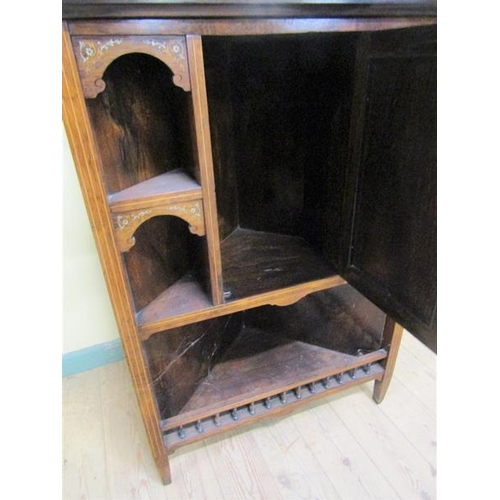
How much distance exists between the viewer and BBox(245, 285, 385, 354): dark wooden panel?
1078 mm

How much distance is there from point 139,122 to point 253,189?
48 cm

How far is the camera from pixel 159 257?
0.84m

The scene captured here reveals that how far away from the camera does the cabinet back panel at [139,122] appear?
65cm

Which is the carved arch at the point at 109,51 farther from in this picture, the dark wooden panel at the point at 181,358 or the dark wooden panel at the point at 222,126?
the dark wooden panel at the point at 181,358

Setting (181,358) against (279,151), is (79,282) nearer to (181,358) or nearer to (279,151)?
(181,358)

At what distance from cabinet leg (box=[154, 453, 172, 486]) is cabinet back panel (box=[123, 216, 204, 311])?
453 mm

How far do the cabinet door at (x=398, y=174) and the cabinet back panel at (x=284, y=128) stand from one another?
0.22ft

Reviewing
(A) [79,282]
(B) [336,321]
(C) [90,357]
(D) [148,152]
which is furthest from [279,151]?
(C) [90,357]

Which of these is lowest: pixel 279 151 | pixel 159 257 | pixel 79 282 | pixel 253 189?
pixel 79 282

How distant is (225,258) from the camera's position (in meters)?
1.00

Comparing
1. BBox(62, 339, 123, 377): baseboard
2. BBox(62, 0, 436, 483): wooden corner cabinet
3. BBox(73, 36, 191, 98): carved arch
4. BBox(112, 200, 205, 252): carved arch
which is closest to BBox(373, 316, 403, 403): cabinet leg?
BBox(62, 0, 436, 483): wooden corner cabinet

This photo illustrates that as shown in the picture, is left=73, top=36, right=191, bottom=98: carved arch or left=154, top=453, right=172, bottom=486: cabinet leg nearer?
left=73, top=36, right=191, bottom=98: carved arch

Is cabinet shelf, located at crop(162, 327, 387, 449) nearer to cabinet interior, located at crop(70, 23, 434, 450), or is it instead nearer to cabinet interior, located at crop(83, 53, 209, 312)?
cabinet interior, located at crop(70, 23, 434, 450)

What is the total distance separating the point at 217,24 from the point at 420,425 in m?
1.24
